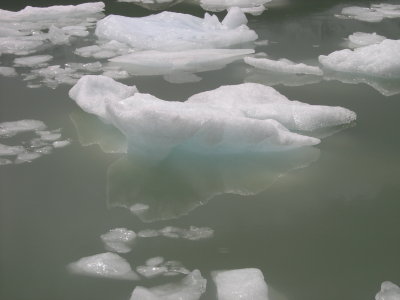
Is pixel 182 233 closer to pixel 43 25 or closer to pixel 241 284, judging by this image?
pixel 241 284

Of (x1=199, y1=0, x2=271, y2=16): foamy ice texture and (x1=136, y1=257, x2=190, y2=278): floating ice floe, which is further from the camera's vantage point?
(x1=199, y1=0, x2=271, y2=16): foamy ice texture

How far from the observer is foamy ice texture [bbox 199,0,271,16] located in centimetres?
376

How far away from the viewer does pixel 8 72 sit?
2.55 m

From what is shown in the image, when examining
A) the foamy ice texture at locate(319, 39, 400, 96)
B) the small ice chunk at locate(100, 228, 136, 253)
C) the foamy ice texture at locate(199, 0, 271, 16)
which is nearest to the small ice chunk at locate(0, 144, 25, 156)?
the small ice chunk at locate(100, 228, 136, 253)

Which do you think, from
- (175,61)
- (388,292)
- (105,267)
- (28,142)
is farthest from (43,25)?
(388,292)

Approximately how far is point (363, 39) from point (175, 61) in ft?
3.05

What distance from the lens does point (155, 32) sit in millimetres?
3008

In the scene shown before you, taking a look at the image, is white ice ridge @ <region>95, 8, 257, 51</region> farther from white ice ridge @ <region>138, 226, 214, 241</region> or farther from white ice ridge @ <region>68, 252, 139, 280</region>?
white ice ridge @ <region>68, 252, 139, 280</region>

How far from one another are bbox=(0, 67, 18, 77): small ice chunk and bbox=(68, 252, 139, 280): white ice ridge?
4.63ft

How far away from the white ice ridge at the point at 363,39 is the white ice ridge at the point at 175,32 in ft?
1.48

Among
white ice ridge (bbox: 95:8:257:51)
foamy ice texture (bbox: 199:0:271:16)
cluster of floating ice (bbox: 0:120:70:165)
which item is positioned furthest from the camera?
foamy ice texture (bbox: 199:0:271:16)

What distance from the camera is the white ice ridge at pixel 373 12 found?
3.49 meters

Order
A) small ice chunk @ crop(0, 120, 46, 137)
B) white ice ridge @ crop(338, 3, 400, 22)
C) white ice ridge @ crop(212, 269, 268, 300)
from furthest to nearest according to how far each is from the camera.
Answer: white ice ridge @ crop(338, 3, 400, 22) < small ice chunk @ crop(0, 120, 46, 137) < white ice ridge @ crop(212, 269, 268, 300)

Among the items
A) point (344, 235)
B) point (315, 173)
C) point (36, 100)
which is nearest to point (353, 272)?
point (344, 235)
